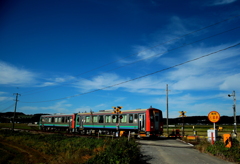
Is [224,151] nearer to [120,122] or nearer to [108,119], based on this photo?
[120,122]

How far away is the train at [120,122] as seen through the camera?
21.3m

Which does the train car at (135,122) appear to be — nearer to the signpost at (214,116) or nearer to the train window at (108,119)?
the train window at (108,119)

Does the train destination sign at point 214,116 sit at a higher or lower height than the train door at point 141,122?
higher

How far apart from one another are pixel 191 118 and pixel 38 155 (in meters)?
57.0

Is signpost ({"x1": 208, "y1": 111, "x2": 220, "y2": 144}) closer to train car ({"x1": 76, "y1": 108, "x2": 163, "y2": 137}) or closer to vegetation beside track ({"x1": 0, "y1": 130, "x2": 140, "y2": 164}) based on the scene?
vegetation beside track ({"x1": 0, "y1": 130, "x2": 140, "y2": 164})

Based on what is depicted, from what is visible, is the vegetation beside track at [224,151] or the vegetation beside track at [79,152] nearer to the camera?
the vegetation beside track at [79,152]

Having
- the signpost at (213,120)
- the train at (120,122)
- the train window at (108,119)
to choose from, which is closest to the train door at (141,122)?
the train at (120,122)

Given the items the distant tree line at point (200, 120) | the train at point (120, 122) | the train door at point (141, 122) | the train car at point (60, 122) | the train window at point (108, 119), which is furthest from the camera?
the distant tree line at point (200, 120)

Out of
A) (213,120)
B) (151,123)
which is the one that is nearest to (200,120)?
(151,123)

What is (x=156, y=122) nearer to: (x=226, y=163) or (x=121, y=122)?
(x=121, y=122)

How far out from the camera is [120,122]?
77.7 feet

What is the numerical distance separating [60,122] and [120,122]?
18551 mm

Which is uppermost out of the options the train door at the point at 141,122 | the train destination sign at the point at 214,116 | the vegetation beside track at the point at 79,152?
the train destination sign at the point at 214,116

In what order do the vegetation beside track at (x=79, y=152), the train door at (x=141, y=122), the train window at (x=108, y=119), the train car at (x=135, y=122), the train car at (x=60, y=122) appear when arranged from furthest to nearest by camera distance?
the train car at (x=60, y=122) → the train window at (x=108, y=119) → the train door at (x=141, y=122) → the train car at (x=135, y=122) → the vegetation beside track at (x=79, y=152)
